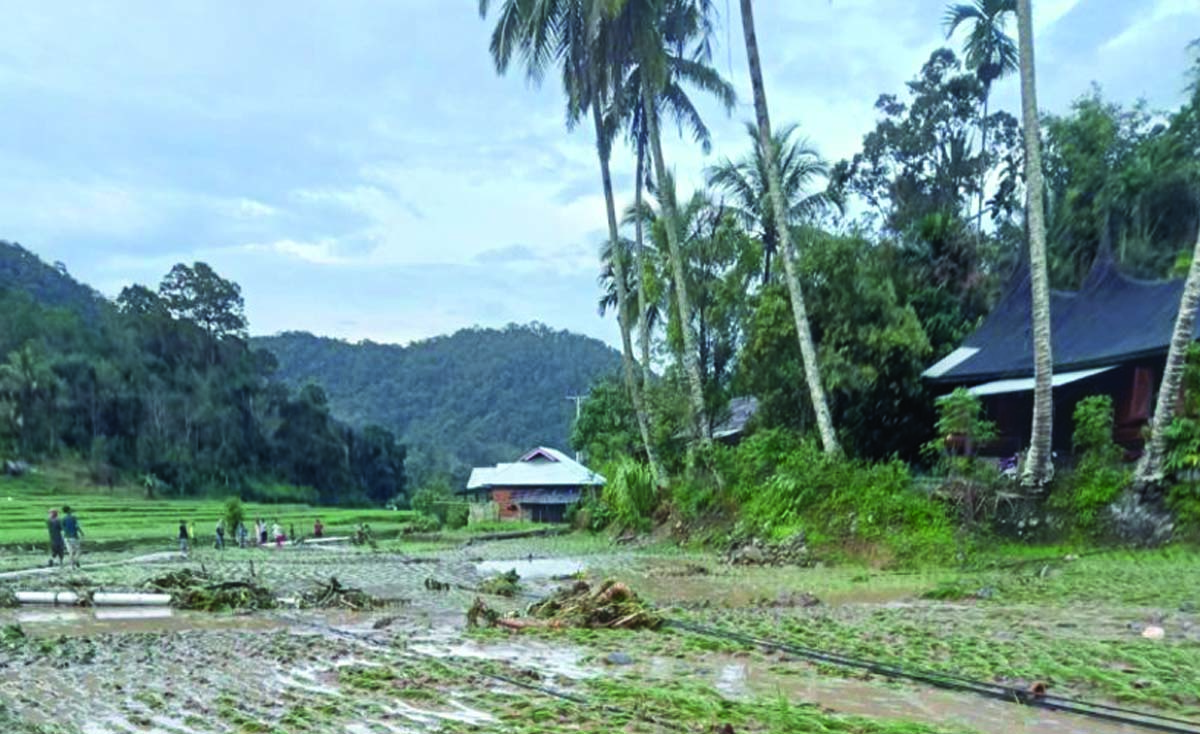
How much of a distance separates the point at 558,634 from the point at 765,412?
50.6 ft

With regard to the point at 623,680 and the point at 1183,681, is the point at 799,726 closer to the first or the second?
the point at 623,680

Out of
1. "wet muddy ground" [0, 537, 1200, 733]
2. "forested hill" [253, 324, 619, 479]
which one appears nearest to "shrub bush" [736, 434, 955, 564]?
"wet muddy ground" [0, 537, 1200, 733]

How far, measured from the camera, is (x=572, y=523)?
111 feet

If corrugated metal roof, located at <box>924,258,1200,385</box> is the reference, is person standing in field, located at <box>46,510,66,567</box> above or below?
below

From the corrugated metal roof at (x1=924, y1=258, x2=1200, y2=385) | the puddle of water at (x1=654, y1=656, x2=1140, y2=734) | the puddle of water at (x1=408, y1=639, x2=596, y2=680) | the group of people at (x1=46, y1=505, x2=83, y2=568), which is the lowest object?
the puddle of water at (x1=408, y1=639, x2=596, y2=680)

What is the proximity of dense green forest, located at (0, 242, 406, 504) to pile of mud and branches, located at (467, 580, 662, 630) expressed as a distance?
5677 centimetres

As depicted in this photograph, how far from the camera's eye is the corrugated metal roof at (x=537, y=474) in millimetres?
47688

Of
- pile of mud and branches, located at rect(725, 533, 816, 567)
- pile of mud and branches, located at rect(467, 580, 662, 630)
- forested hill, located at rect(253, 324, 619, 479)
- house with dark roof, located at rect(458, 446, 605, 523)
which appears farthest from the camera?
forested hill, located at rect(253, 324, 619, 479)

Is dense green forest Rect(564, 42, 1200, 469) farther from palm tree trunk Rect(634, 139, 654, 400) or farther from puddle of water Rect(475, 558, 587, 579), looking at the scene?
puddle of water Rect(475, 558, 587, 579)

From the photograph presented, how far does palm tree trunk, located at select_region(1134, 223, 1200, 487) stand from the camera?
14.6 meters

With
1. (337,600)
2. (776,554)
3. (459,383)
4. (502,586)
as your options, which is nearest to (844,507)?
(776,554)

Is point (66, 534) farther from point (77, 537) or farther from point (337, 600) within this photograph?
point (337, 600)

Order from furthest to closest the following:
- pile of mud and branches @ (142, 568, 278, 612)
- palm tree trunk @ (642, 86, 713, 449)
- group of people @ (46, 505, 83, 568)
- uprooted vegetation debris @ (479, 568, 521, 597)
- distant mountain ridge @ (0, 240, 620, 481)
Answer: distant mountain ridge @ (0, 240, 620, 481)
palm tree trunk @ (642, 86, 713, 449)
group of people @ (46, 505, 83, 568)
uprooted vegetation debris @ (479, 568, 521, 597)
pile of mud and branches @ (142, 568, 278, 612)

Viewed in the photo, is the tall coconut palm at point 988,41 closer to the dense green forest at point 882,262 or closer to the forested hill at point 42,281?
the dense green forest at point 882,262
